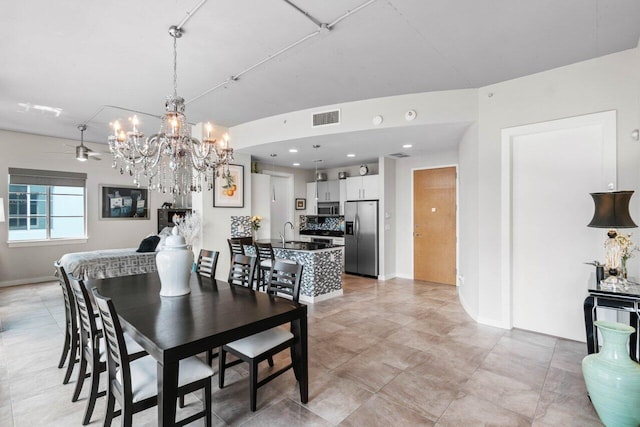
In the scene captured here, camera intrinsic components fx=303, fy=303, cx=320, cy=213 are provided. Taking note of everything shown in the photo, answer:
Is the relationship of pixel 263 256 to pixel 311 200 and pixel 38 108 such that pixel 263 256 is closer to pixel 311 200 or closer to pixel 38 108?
pixel 311 200

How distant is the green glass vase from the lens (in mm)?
1815

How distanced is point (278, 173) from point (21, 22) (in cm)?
522

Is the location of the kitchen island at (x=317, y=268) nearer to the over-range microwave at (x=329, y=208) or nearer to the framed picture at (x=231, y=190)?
the framed picture at (x=231, y=190)

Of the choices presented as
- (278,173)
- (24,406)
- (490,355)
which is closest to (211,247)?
(278,173)

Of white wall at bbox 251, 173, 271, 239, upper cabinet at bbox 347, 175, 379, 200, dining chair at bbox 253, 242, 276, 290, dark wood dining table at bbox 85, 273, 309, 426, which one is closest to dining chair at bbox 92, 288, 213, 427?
dark wood dining table at bbox 85, 273, 309, 426

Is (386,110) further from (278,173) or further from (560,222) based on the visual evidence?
(278,173)

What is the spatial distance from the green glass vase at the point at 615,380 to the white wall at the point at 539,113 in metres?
1.43

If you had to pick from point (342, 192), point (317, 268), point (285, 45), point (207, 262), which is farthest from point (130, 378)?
point (342, 192)

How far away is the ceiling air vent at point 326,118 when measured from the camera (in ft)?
14.4

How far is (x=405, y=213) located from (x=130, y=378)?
5645mm

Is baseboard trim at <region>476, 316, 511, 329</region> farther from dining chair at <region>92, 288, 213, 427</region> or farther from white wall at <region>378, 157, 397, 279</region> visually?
dining chair at <region>92, 288, 213, 427</region>

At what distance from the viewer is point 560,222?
335 centimetres

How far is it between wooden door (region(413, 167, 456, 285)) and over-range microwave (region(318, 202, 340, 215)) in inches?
74.7

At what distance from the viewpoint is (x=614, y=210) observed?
7.98 feet
